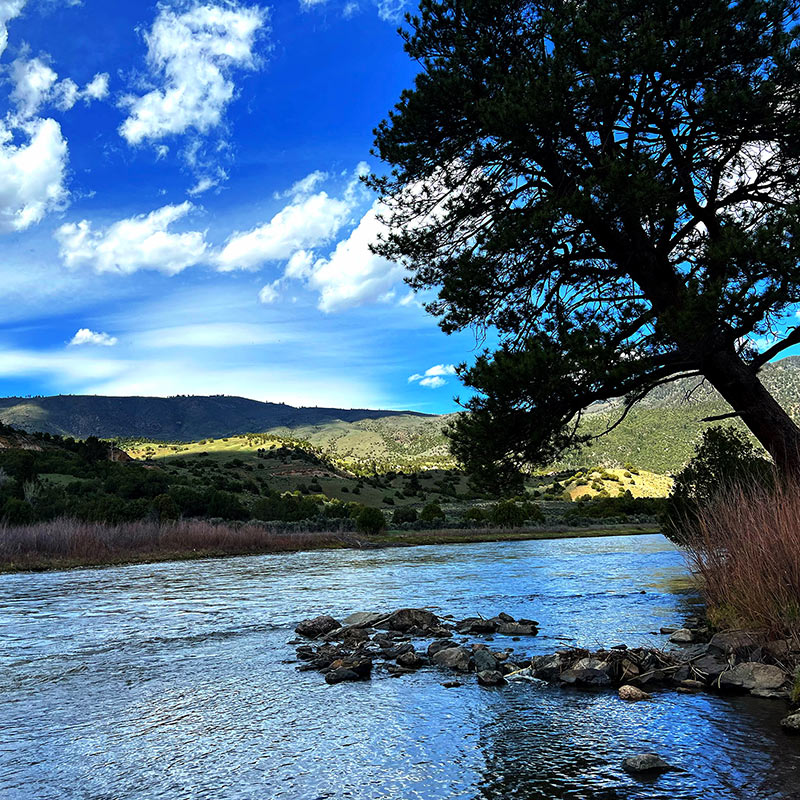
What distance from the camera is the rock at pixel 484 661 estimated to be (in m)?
9.50

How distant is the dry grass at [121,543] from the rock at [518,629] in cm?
2474

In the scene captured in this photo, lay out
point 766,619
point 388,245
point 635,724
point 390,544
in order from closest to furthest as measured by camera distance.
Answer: point 635,724, point 766,619, point 388,245, point 390,544

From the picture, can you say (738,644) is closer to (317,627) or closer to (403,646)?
(403,646)

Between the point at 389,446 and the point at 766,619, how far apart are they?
18171 cm

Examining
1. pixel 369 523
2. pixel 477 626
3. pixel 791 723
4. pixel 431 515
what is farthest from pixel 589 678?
pixel 431 515

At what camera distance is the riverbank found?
3206 cm

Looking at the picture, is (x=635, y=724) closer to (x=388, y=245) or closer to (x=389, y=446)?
(x=388, y=245)

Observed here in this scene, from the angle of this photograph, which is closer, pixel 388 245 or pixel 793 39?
pixel 793 39

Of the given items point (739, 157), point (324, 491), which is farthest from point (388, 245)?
point (324, 491)

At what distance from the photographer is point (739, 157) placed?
13703mm

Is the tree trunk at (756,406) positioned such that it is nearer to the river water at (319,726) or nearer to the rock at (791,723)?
the river water at (319,726)

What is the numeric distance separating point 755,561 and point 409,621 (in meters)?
6.86

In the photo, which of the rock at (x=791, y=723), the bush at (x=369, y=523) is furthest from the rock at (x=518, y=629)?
the bush at (x=369, y=523)

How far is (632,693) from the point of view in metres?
7.84
